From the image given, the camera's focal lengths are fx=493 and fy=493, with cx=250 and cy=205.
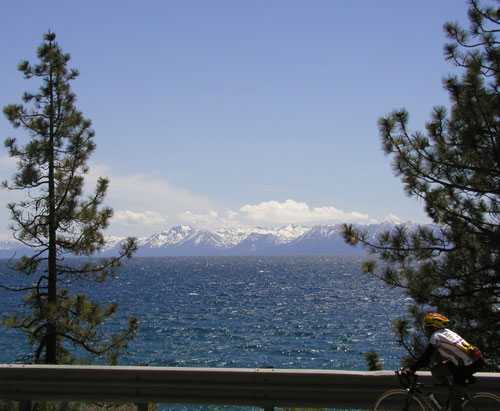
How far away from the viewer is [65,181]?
12008 mm

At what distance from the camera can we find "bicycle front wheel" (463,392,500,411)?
15.9 ft

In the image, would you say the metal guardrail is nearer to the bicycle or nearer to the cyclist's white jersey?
the bicycle

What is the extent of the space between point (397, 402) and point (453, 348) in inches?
31.3

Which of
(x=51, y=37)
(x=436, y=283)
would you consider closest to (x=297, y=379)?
(x=436, y=283)

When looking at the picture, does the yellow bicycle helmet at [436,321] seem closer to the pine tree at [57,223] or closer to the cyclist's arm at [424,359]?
the cyclist's arm at [424,359]

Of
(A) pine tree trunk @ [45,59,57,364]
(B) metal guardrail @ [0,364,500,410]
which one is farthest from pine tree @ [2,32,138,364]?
(B) metal guardrail @ [0,364,500,410]

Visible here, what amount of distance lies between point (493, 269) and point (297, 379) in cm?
555

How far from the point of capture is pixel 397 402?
16.3 feet

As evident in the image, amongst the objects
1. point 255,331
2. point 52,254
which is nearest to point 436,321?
point 52,254

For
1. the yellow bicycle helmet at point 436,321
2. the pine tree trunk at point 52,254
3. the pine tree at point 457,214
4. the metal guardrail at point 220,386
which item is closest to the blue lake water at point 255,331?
the pine tree at point 457,214

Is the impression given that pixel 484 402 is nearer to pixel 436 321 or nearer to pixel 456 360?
pixel 456 360

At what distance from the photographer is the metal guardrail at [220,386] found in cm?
500

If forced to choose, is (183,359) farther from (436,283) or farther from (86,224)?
(436,283)

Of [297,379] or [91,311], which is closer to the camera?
[297,379]
